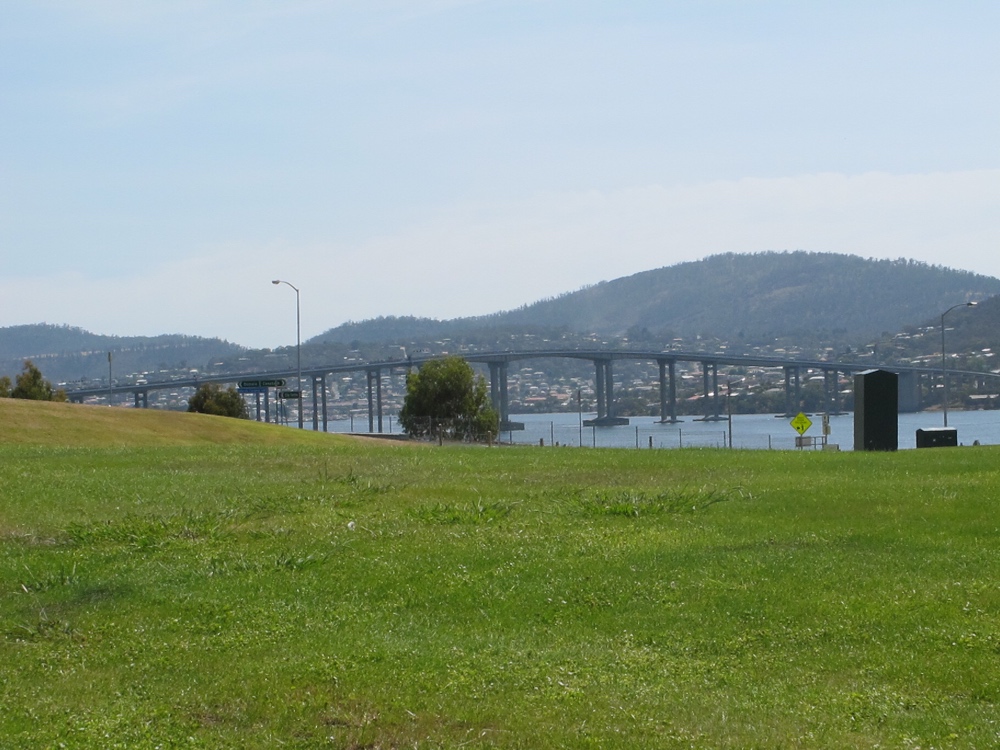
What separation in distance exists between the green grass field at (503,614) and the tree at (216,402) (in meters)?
62.9

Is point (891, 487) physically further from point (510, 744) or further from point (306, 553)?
point (510, 744)

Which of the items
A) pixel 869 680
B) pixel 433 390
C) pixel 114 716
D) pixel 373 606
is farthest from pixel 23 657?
pixel 433 390

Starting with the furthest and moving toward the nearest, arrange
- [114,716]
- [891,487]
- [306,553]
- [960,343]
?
[960,343]
[891,487]
[306,553]
[114,716]

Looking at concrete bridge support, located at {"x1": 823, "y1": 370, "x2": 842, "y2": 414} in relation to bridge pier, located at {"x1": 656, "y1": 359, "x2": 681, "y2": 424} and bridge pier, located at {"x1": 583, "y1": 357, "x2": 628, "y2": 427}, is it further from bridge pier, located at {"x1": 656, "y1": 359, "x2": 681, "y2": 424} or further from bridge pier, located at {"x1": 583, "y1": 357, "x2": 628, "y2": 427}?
bridge pier, located at {"x1": 583, "y1": 357, "x2": 628, "y2": 427}

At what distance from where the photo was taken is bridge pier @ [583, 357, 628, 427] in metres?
115

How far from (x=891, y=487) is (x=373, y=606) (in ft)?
38.7

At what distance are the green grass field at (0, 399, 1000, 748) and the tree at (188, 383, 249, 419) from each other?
62.9 metres

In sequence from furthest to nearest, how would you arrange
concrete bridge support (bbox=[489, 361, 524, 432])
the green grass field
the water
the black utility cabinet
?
concrete bridge support (bbox=[489, 361, 524, 432]), the water, the black utility cabinet, the green grass field

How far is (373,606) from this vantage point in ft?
42.1

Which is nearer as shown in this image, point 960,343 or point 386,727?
point 386,727

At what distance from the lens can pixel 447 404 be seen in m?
83.1

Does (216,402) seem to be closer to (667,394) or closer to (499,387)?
(499,387)

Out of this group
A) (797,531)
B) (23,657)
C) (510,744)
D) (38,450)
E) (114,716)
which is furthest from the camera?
(38,450)

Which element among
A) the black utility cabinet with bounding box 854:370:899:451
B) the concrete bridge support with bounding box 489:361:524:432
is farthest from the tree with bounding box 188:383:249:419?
the black utility cabinet with bounding box 854:370:899:451
